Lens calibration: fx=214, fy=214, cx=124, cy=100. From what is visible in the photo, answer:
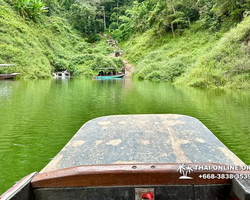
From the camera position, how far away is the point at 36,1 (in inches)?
1259

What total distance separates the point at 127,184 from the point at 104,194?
197mm

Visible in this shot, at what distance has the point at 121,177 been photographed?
1.56 m

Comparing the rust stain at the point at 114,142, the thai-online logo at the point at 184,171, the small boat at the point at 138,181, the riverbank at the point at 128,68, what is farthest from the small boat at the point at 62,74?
the thai-online logo at the point at 184,171

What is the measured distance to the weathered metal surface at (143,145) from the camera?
6.61 feet

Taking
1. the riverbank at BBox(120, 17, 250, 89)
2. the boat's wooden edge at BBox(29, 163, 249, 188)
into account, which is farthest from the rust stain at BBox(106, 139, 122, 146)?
the riverbank at BBox(120, 17, 250, 89)

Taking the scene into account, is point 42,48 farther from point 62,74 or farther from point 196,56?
point 196,56

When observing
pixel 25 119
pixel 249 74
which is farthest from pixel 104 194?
pixel 249 74

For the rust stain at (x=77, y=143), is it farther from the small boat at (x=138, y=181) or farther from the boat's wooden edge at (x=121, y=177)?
the boat's wooden edge at (x=121, y=177)

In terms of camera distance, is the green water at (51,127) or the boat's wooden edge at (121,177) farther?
the green water at (51,127)

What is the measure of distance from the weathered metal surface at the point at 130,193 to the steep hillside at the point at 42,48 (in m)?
26.3

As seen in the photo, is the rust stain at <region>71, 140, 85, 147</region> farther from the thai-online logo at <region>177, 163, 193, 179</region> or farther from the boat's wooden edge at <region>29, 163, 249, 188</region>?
the thai-online logo at <region>177, 163, 193, 179</region>

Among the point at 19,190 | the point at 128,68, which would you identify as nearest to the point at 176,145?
the point at 19,190

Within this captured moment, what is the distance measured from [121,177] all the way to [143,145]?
796 millimetres

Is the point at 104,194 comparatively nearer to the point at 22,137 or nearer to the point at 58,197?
the point at 58,197
